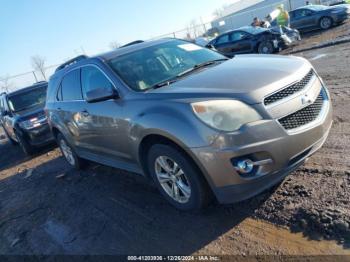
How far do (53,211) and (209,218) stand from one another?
8.54 feet

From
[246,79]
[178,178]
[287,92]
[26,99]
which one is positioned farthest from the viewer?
[26,99]

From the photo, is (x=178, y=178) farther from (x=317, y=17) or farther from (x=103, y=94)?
(x=317, y=17)

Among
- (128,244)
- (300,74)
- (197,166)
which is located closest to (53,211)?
(128,244)

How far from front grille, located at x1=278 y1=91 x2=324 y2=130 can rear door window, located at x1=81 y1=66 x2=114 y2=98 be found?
214cm

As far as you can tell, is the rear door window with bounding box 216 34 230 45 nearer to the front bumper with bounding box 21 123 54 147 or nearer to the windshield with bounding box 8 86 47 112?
the windshield with bounding box 8 86 47 112

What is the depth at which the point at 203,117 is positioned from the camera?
3273 millimetres

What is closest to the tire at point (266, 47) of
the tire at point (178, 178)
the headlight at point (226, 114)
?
the tire at point (178, 178)

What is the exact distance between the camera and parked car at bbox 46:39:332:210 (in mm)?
3207

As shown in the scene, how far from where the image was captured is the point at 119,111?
14.0ft

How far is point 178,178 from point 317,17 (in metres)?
18.7

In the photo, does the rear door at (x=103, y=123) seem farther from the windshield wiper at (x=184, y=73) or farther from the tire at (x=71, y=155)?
the tire at (x=71, y=155)

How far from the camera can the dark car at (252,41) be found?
16312 mm

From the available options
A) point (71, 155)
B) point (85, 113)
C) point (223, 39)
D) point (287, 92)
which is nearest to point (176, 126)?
point (287, 92)

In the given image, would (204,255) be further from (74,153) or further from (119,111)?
(74,153)
